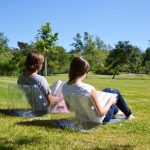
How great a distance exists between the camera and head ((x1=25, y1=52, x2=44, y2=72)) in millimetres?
8406

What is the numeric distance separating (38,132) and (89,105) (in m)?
1.05

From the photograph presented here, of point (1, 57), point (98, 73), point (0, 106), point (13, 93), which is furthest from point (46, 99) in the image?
point (98, 73)

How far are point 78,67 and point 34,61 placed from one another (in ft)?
5.22

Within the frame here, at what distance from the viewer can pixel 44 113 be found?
8.84 meters

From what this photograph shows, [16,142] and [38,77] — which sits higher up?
[38,77]

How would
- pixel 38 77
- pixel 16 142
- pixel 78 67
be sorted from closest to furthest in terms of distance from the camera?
pixel 16 142 < pixel 78 67 < pixel 38 77

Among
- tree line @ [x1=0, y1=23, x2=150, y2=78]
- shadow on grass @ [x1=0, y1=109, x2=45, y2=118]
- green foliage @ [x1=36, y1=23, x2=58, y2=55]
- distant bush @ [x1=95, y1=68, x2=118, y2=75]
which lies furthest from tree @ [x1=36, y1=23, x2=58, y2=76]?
distant bush @ [x1=95, y1=68, x2=118, y2=75]

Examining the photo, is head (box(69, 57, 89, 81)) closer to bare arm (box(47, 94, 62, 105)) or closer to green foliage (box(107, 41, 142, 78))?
bare arm (box(47, 94, 62, 105))

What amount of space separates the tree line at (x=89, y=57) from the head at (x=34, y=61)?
50046 mm

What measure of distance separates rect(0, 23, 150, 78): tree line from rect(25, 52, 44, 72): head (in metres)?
50.0

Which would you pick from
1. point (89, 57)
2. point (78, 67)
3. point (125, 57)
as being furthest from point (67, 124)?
point (125, 57)

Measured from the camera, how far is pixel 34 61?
27.8 ft

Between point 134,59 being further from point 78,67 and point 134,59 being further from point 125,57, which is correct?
point 78,67

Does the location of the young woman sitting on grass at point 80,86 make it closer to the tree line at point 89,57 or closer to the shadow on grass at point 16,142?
the shadow on grass at point 16,142
